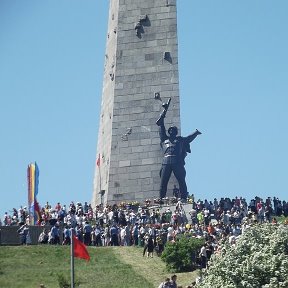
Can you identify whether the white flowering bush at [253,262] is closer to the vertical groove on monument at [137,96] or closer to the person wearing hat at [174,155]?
the person wearing hat at [174,155]

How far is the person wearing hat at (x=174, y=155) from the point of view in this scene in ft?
223

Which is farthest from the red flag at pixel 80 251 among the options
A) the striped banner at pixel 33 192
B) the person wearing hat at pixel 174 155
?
the person wearing hat at pixel 174 155

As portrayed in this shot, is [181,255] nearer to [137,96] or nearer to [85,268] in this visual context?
[85,268]

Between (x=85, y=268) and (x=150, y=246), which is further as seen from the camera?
(x=150, y=246)

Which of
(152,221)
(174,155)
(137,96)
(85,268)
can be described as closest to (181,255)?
(85,268)

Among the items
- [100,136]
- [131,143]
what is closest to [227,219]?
[131,143]

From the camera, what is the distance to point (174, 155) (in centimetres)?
6800

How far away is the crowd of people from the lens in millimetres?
53375

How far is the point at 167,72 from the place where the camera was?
71.5 metres

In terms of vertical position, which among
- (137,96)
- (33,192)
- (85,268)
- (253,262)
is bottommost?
(253,262)

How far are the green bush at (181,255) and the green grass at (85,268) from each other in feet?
1.32

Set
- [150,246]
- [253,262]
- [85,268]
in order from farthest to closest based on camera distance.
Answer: [150,246]
[85,268]
[253,262]

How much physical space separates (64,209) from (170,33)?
14.5m

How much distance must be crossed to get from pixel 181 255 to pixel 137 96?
958 inches
